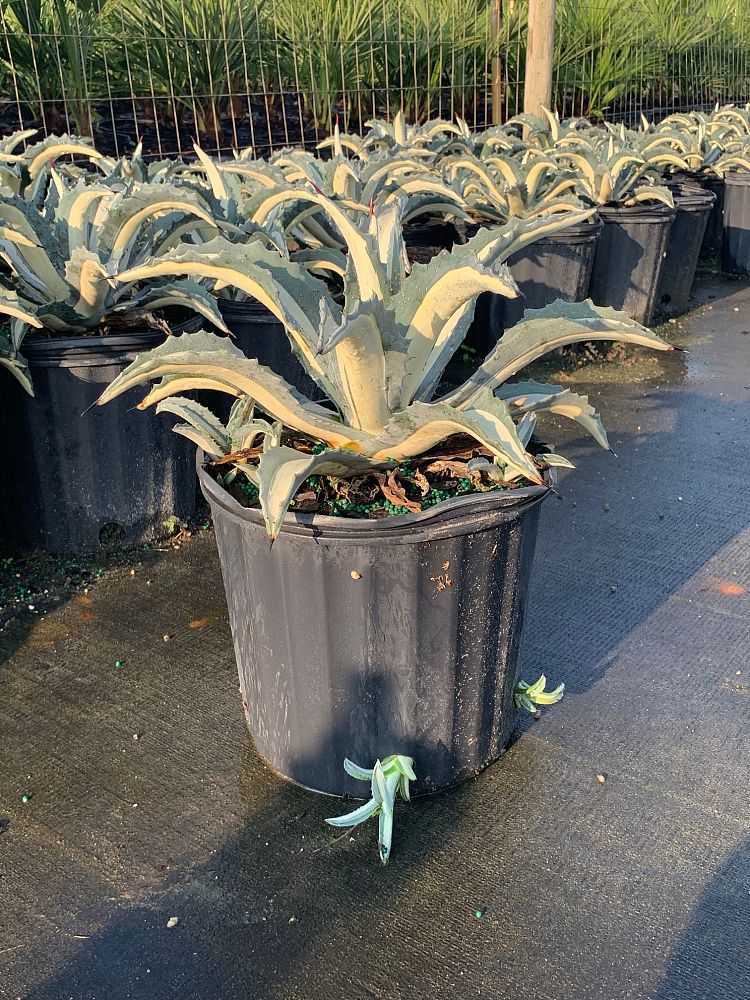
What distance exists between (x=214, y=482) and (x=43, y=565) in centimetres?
131

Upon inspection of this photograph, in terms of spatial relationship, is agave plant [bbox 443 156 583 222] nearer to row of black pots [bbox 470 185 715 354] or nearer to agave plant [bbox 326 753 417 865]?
row of black pots [bbox 470 185 715 354]

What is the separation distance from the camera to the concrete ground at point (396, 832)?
5.18ft

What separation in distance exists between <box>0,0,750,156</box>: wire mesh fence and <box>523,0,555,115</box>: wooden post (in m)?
1.04

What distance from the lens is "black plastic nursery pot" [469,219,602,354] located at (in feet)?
15.6

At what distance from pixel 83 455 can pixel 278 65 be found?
4550 millimetres

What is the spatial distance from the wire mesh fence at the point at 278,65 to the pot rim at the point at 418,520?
4327 mm

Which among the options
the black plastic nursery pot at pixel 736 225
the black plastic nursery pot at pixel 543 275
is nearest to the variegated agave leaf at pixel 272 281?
the black plastic nursery pot at pixel 543 275

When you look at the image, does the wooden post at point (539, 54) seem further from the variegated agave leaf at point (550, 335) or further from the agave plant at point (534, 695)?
the agave plant at point (534, 695)

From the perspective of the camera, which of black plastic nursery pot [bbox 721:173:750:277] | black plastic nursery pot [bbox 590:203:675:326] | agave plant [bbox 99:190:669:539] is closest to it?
agave plant [bbox 99:190:669:539]

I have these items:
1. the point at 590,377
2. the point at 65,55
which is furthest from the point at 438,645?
the point at 65,55

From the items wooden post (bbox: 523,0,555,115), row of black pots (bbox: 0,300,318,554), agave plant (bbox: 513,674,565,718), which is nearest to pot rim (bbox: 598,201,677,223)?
wooden post (bbox: 523,0,555,115)

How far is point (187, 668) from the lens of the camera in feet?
7.97

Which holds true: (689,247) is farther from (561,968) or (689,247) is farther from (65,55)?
(561,968)

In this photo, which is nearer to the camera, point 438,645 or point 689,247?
point 438,645
